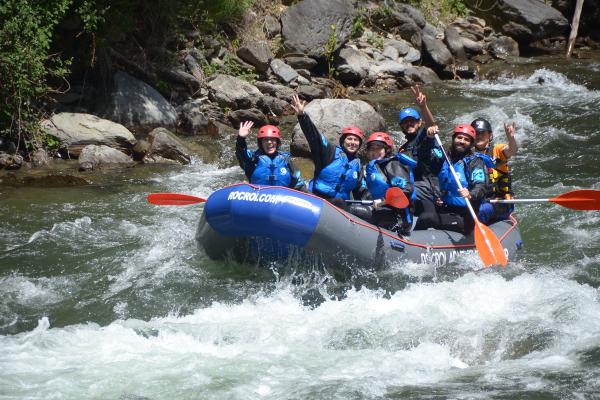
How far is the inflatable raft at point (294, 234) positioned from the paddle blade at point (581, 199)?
1.42 m

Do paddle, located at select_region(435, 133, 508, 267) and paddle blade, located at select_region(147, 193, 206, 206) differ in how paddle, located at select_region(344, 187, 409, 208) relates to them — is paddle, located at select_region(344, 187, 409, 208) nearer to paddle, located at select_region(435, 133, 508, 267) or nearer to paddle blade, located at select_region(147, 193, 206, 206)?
paddle, located at select_region(435, 133, 508, 267)

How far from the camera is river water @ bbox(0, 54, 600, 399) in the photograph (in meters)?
4.66

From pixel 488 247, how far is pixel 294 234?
1645mm

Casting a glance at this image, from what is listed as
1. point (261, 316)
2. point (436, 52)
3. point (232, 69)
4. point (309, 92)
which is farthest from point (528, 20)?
point (261, 316)

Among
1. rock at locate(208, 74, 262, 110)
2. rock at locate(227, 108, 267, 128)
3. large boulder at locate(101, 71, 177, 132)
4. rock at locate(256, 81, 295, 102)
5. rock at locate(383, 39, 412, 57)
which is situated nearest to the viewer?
large boulder at locate(101, 71, 177, 132)

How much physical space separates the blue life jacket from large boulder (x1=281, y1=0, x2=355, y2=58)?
839cm

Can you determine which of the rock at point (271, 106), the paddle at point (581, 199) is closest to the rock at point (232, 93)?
the rock at point (271, 106)

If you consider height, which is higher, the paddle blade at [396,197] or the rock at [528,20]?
the rock at [528,20]

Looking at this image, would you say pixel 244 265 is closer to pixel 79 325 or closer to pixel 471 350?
pixel 79 325

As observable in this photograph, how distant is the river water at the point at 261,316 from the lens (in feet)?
15.3

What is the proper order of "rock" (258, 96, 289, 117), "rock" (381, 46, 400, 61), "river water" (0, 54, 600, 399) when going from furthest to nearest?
"rock" (381, 46, 400, 61), "rock" (258, 96, 289, 117), "river water" (0, 54, 600, 399)

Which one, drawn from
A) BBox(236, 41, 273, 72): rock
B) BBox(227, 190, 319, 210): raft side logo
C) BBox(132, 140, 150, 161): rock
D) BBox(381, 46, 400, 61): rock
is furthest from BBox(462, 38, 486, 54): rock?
BBox(227, 190, 319, 210): raft side logo

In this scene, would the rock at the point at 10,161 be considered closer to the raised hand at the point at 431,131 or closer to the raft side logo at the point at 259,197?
the raft side logo at the point at 259,197

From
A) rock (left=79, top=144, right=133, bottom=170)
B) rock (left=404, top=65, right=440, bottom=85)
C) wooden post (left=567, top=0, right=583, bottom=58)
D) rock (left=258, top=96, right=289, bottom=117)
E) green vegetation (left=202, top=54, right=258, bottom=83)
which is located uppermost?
wooden post (left=567, top=0, right=583, bottom=58)
